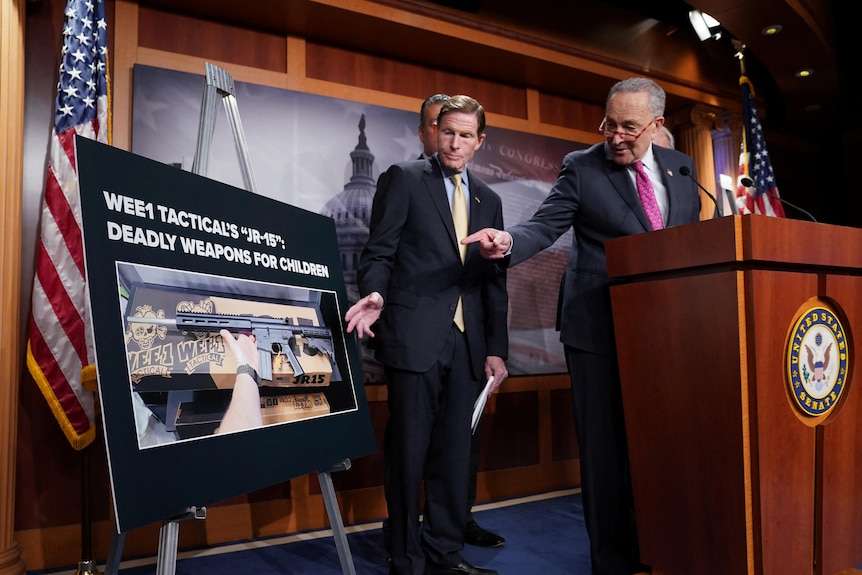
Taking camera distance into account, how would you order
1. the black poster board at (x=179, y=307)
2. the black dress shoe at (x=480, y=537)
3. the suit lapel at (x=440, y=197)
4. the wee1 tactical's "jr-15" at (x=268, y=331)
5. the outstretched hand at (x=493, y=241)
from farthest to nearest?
1. the black dress shoe at (x=480, y=537)
2. the suit lapel at (x=440, y=197)
3. the outstretched hand at (x=493, y=241)
4. the wee1 tactical's "jr-15" at (x=268, y=331)
5. the black poster board at (x=179, y=307)

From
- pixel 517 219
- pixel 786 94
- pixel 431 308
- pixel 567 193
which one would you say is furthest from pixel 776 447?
pixel 786 94

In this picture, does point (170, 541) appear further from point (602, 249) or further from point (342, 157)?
point (342, 157)

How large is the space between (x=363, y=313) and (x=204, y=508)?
0.77m

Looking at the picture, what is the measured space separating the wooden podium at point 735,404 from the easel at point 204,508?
2.66 ft

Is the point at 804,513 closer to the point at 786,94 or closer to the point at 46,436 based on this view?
the point at 46,436

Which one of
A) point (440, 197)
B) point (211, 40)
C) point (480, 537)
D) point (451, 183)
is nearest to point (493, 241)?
point (440, 197)

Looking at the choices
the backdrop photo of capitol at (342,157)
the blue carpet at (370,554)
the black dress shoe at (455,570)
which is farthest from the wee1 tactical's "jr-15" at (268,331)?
the backdrop photo of capitol at (342,157)

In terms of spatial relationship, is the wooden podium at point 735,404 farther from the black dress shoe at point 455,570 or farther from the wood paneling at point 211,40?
the wood paneling at point 211,40

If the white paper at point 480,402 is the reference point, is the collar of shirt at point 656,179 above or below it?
above

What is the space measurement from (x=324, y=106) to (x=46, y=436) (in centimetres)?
190

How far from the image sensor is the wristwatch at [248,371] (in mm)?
1478

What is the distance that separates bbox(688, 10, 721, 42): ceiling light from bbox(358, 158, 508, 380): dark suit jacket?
2679mm

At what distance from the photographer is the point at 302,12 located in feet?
9.96

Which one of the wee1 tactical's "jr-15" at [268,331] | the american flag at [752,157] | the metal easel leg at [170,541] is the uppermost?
the american flag at [752,157]
